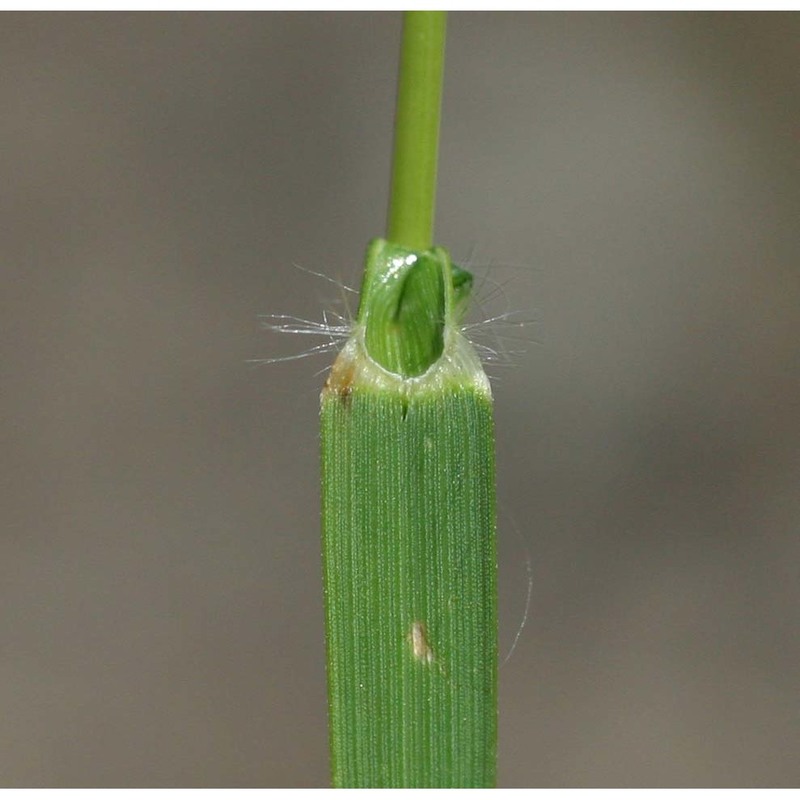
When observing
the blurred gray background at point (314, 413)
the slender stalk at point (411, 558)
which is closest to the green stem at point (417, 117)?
the slender stalk at point (411, 558)

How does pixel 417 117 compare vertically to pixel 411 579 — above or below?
above

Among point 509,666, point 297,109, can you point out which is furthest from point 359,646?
point 297,109

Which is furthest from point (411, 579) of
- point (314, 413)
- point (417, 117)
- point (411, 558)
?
point (314, 413)

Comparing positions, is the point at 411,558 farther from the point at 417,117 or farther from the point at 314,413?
the point at 314,413

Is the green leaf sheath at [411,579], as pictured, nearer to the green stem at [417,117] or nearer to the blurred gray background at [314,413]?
the green stem at [417,117]

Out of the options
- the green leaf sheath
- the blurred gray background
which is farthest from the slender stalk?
the blurred gray background

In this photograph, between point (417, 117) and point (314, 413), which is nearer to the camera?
point (417, 117)
